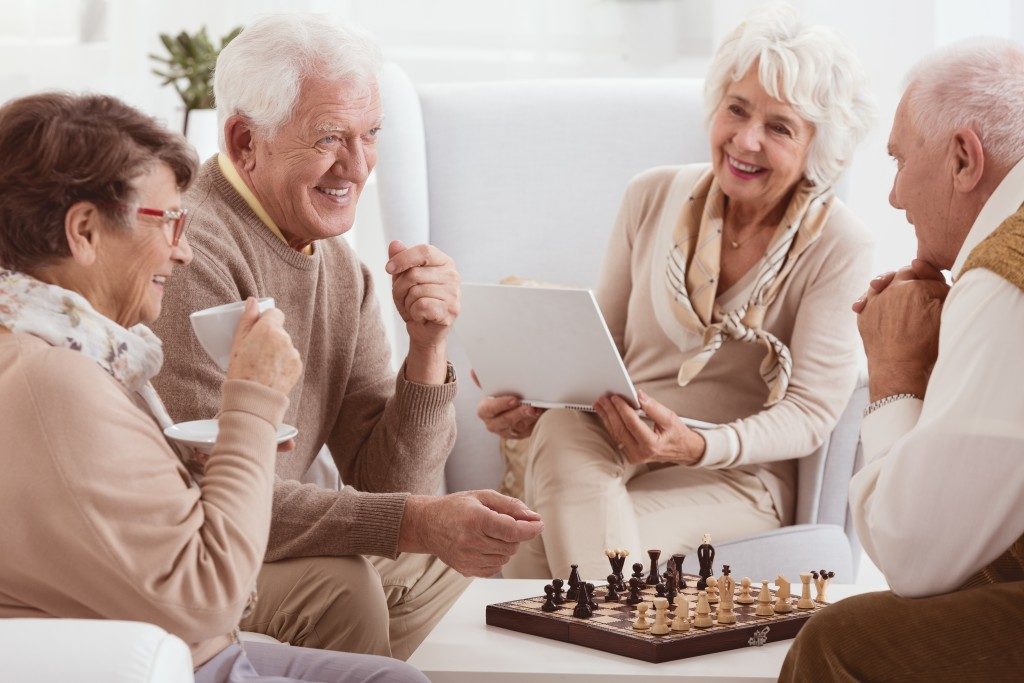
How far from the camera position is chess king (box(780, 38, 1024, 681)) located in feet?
4.62

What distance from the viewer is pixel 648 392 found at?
9.11 feet

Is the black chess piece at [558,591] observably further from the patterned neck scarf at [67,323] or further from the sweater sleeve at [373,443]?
the patterned neck scarf at [67,323]

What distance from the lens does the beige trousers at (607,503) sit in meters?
2.41

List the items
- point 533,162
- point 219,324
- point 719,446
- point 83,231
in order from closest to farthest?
point 83,231
point 219,324
point 719,446
point 533,162

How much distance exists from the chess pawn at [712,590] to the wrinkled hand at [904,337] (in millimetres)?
374

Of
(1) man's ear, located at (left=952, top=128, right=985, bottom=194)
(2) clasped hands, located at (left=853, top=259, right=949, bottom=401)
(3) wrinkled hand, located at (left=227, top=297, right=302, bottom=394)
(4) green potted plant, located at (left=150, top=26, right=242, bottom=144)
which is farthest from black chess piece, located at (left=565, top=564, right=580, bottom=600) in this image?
(4) green potted plant, located at (left=150, top=26, right=242, bottom=144)

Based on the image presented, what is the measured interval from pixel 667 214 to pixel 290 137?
110 centimetres

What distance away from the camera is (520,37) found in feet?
14.6

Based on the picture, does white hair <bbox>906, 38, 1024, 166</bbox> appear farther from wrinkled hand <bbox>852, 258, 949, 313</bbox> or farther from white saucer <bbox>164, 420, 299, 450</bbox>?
white saucer <bbox>164, 420, 299, 450</bbox>

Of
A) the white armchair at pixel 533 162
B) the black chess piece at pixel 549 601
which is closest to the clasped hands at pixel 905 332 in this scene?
the black chess piece at pixel 549 601

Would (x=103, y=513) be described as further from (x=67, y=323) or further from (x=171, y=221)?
(x=171, y=221)

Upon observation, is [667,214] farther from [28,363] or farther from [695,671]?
[28,363]

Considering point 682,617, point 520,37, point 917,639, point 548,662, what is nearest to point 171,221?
point 548,662

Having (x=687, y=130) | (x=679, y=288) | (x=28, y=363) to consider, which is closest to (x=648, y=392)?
(x=679, y=288)
